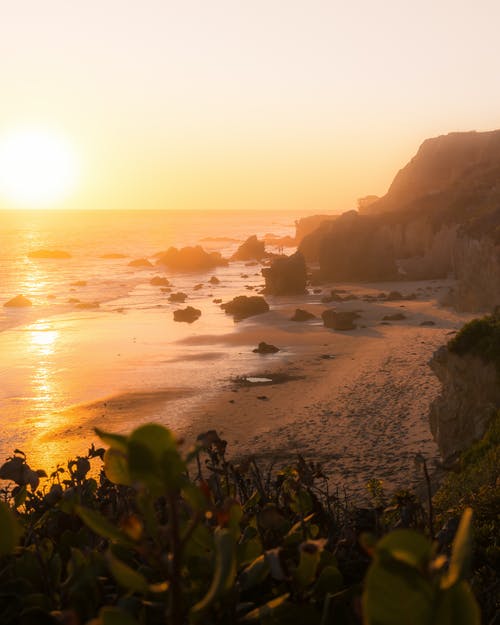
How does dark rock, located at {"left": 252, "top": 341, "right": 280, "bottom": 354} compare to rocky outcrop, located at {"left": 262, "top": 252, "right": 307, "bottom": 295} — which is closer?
dark rock, located at {"left": 252, "top": 341, "right": 280, "bottom": 354}

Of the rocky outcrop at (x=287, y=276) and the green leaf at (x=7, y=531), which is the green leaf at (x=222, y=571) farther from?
the rocky outcrop at (x=287, y=276)

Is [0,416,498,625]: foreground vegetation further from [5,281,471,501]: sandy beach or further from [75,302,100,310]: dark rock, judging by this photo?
[75,302,100,310]: dark rock

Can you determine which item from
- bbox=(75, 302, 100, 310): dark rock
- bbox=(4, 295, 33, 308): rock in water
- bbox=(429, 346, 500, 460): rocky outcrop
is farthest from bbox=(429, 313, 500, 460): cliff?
bbox=(4, 295, 33, 308): rock in water

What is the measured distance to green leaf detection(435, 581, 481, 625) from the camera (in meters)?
1.21

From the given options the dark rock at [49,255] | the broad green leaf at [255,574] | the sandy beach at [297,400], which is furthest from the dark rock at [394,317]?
the dark rock at [49,255]

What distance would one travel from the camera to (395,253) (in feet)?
211

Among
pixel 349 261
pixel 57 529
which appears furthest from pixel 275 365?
pixel 349 261

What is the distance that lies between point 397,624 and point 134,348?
1184 inches

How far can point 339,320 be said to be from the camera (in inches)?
1369

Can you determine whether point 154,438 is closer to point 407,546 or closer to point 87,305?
point 407,546

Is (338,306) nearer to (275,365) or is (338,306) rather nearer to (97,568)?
(275,365)

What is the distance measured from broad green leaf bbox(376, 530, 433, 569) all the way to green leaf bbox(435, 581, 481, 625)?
0.35ft

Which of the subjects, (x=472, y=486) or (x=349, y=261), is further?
(x=349, y=261)

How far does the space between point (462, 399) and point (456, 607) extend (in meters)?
12.3
